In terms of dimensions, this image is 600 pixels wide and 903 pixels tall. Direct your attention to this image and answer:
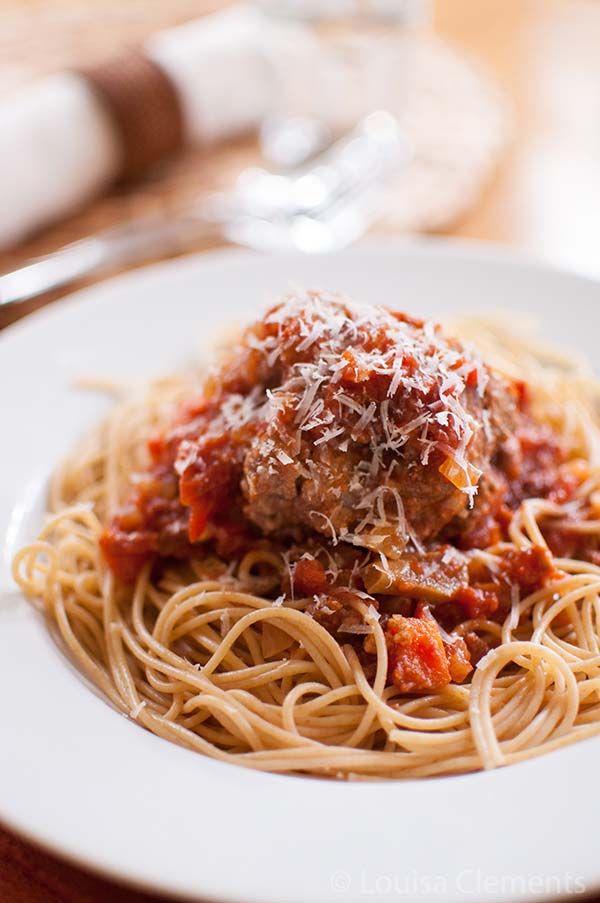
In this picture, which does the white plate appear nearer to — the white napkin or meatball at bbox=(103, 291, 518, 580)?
meatball at bbox=(103, 291, 518, 580)

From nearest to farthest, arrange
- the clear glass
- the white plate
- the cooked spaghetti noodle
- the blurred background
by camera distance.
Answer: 1. the white plate
2. the cooked spaghetti noodle
3. the blurred background
4. the clear glass

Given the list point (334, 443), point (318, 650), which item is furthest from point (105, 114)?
point (318, 650)

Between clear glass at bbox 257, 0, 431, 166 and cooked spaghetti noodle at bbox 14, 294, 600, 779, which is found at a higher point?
clear glass at bbox 257, 0, 431, 166

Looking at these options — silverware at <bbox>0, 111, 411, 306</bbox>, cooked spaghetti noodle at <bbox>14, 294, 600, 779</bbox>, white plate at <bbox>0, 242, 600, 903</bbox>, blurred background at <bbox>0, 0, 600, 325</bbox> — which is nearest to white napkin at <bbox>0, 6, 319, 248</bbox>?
blurred background at <bbox>0, 0, 600, 325</bbox>

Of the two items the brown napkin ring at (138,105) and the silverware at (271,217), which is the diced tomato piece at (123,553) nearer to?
the silverware at (271,217)

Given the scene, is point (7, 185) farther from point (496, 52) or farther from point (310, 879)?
point (496, 52)

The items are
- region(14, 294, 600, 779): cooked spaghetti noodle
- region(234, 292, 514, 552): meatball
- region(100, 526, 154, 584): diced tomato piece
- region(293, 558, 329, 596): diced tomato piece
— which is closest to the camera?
region(14, 294, 600, 779): cooked spaghetti noodle

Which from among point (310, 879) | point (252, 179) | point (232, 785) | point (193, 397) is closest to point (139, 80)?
point (252, 179)
